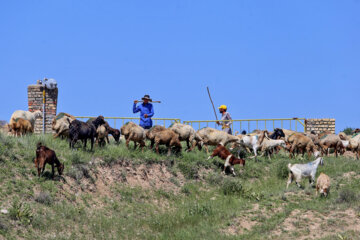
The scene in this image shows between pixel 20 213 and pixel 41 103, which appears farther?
pixel 41 103

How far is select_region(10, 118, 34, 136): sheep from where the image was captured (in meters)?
21.2

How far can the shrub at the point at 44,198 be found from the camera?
48.0 ft

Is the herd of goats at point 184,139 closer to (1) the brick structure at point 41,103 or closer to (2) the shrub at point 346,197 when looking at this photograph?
(2) the shrub at point 346,197

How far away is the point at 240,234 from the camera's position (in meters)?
14.3

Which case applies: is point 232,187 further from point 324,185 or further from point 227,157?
point 324,185

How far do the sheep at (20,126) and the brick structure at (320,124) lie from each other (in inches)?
705

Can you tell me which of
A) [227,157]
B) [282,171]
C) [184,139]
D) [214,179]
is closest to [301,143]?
[282,171]

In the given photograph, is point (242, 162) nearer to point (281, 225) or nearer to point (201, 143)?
point (201, 143)

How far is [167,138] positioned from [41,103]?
1127 centimetres

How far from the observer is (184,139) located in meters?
23.2

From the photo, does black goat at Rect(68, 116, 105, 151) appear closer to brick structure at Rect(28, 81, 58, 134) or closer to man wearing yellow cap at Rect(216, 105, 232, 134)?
man wearing yellow cap at Rect(216, 105, 232, 134)

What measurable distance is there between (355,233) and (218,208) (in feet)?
15.5

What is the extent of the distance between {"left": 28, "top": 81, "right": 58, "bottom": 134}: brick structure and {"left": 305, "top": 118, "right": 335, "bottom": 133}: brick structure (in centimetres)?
1550

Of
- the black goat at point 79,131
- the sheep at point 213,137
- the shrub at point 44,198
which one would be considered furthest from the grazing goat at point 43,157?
the sheep at point 213,137
